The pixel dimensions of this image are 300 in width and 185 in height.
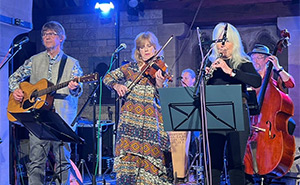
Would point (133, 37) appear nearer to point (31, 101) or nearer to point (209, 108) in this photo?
point (31, 101)

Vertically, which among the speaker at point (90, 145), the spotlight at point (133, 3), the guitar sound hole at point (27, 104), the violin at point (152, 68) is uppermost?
the spotlight at point (133, 3)

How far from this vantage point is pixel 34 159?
444cm

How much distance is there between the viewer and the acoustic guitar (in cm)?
436

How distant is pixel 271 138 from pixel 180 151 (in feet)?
5.20

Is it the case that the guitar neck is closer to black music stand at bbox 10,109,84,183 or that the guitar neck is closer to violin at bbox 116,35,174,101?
black music stand at bbox 10,109,84,183

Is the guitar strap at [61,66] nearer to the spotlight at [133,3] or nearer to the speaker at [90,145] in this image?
the speaker at [90,145]

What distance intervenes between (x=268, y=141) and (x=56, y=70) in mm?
2506

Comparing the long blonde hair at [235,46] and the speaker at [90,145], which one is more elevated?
the long blonde hair at [235,46]

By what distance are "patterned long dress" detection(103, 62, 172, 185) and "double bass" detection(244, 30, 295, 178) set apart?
1.31 m

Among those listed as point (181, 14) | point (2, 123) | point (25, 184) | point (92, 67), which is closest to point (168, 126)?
point (2, 123)

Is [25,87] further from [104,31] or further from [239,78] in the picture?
[104,31]

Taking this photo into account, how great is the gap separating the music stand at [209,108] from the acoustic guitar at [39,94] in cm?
113

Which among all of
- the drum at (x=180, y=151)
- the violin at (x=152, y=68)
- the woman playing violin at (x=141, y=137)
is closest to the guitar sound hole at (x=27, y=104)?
→ the woman playing violin at (x=141, y=137)

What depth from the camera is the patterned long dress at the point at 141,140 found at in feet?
13.2
